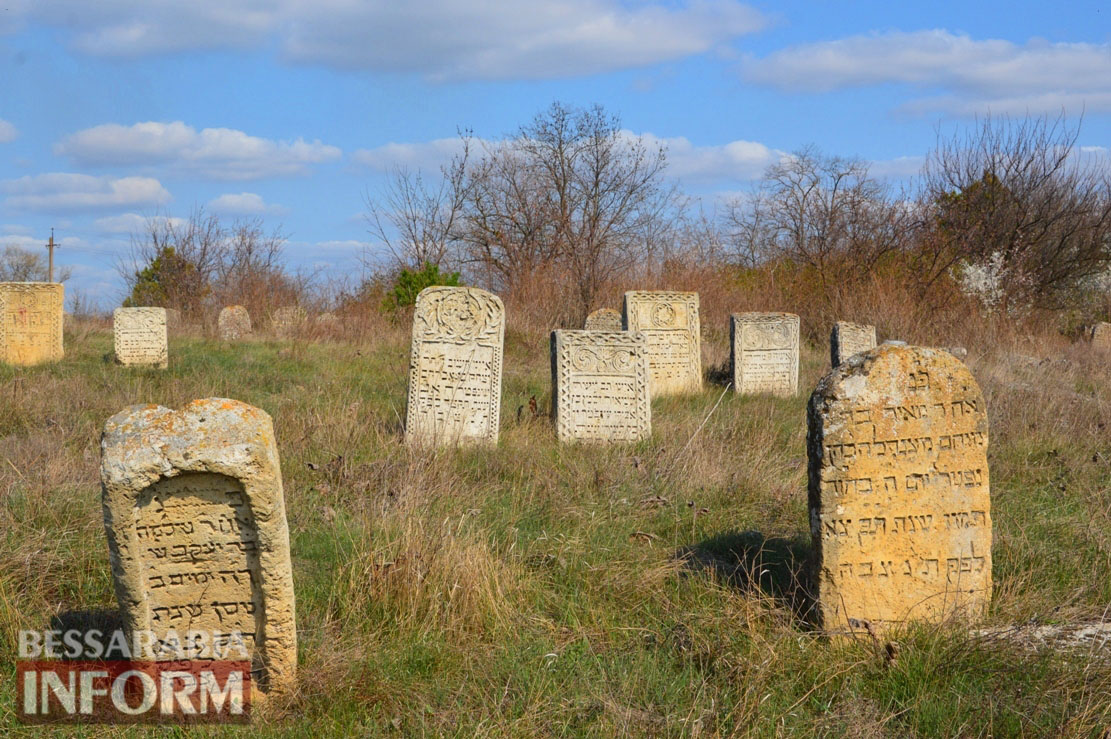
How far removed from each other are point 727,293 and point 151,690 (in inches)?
657

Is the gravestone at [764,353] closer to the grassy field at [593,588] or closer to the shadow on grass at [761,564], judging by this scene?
the grassy field at [593,588]

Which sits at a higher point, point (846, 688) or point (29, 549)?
point (29, 549)

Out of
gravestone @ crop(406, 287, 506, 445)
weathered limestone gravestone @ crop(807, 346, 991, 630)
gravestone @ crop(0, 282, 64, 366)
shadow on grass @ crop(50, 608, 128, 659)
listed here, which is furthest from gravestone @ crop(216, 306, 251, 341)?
weathered limestone gravestone @ crop(807, 346, 991, 630)

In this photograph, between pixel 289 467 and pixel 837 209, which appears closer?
pixel 289 467

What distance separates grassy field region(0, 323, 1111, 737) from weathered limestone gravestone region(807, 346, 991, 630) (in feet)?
0.64

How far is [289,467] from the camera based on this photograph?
6.16m

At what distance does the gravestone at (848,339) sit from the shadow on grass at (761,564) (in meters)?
7.05

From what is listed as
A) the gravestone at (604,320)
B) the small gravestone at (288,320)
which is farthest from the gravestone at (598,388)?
the small gravestone at (288,320)

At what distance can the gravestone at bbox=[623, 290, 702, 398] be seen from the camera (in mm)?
11438

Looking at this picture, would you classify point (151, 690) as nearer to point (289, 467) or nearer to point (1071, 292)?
point (289, 467)

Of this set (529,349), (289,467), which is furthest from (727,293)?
(289,467)

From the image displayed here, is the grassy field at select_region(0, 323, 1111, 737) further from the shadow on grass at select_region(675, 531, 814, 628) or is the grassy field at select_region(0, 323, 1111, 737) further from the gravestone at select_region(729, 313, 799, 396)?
the gravestone at select_region(729, 313, 799, 396)

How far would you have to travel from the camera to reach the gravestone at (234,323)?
17.5 meters

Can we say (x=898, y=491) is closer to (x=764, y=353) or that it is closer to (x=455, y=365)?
(x=455, y=365)
